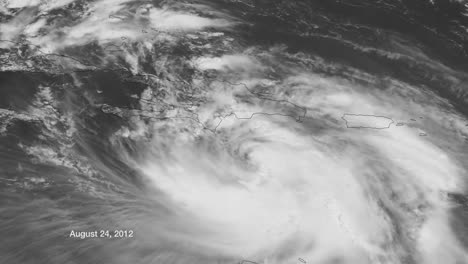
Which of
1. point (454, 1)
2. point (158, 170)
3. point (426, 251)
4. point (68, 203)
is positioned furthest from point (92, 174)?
point (454, 1)

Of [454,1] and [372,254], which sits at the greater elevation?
[454,1]

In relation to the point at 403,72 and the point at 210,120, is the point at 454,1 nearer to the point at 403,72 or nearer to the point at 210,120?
the point at 403,72

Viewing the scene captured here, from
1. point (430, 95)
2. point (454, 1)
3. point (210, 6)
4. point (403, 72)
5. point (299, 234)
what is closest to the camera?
point (299, 234)

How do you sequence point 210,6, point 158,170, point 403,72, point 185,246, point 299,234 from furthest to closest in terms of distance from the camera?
point 210,6 < point 403,72 < point 158,170 < point 299,234 < point 185,246

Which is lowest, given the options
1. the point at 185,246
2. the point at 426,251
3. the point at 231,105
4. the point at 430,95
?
the point at 185,246

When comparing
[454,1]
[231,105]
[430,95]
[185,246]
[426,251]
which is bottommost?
[185,246]

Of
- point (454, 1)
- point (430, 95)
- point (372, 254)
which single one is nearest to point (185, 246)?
point (372, 254)

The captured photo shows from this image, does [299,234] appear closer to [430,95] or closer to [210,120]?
[210,120]

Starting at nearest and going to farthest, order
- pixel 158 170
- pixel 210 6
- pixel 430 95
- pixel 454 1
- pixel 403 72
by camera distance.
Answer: pixel 158 170
pixel 430 95
pixel 403 72
pixel 454 1
pixel 210 6

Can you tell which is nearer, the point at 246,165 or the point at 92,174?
the point at 92,174
